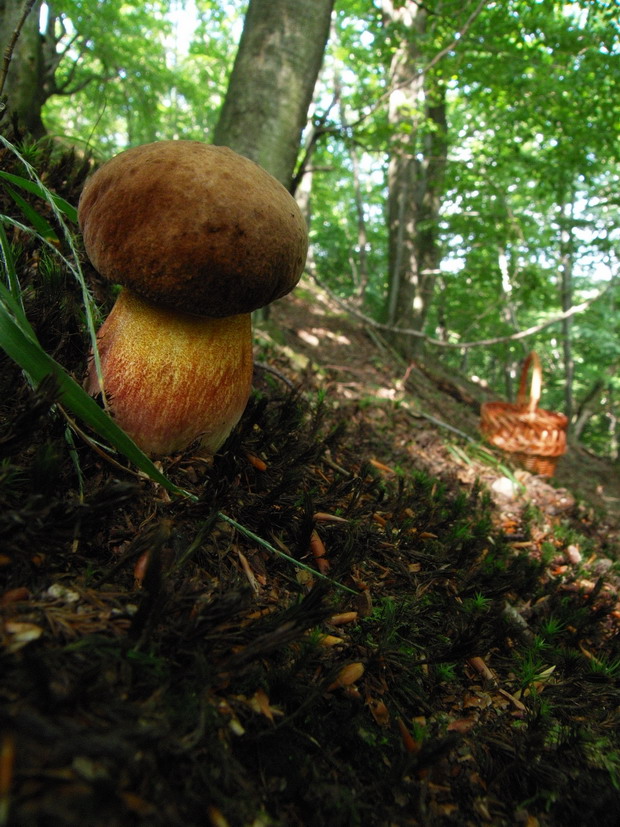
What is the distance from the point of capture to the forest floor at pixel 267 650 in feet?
2.23

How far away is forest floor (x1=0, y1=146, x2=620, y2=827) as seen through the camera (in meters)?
0.68

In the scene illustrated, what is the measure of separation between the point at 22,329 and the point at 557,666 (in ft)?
5.77

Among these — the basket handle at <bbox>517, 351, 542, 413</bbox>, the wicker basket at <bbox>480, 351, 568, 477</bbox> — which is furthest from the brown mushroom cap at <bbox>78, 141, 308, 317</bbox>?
the basket handle at <bbox>517, 351, 542, 413</bbox>

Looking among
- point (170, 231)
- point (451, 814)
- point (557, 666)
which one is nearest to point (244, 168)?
point (170, 231)

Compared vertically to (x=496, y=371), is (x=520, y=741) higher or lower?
lower

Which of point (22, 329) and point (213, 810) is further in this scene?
point (22, 329)

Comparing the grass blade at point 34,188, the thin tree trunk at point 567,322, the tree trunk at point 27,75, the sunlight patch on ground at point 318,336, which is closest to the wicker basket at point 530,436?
the sunlight patch on ground at point 318,336

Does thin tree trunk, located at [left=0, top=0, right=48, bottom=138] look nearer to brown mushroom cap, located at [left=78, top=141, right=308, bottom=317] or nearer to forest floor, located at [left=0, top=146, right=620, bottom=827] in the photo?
forest floor, located at [left=0, top=146, right=620, bottom=827]

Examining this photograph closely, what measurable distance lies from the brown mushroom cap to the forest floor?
1.27 ft

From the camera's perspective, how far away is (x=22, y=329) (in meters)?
1.05

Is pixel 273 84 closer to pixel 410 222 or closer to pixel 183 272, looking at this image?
pixel 183 272

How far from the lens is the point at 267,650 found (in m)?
0.92

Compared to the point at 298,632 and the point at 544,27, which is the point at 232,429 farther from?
the point at 544,27

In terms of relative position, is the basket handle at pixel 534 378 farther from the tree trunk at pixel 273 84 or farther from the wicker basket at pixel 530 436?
the tree trunk at pixel 273 84
